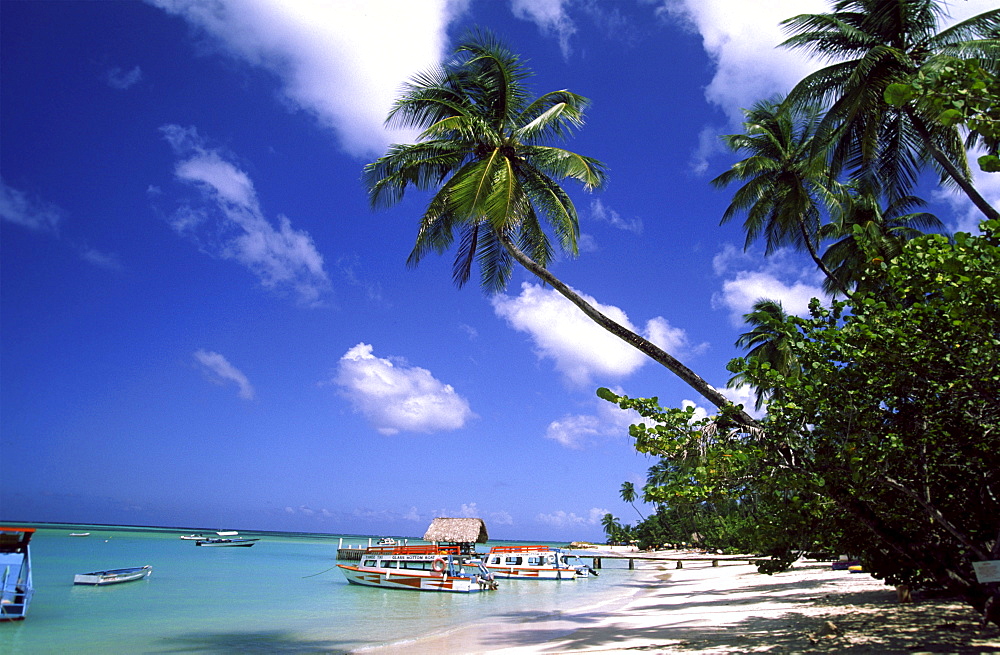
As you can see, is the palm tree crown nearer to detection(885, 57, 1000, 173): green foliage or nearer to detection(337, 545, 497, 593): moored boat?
detection(885, 57, 1000, 173): green foliage

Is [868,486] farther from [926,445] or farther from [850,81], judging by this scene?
[850,81]

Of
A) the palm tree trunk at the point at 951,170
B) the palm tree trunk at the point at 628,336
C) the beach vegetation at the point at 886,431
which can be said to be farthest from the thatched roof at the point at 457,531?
the palm tree trunk at the point at 951,170

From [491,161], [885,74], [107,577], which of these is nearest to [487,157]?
[491,161]

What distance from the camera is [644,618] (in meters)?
14.0

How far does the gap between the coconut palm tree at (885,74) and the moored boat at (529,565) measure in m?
24.6

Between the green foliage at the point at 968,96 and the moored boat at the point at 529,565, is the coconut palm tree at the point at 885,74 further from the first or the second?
the moored boat at the point at 529,565

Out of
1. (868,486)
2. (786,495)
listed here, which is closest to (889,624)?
(786,495)

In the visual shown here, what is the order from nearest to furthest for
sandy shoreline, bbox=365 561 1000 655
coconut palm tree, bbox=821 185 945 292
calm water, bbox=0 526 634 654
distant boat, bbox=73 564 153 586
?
sandy shoreline, bbox=365 561 1000 655 → calm water, bbox=0 526 634 654 → coconut palm tree, bbox=821 185 945 292 → distant boat, bbox=73 564 153 586

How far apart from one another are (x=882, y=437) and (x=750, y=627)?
6.12 meters

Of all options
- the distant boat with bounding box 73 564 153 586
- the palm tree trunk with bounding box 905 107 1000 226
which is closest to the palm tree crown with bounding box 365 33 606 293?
the palm tree trunk with bounding box 905 107 1000 226

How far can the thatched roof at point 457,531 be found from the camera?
3238 cm

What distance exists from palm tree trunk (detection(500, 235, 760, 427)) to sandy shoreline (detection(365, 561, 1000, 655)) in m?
3.48

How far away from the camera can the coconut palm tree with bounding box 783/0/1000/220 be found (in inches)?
402

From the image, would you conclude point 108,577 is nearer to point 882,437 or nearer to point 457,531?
point 457,531
